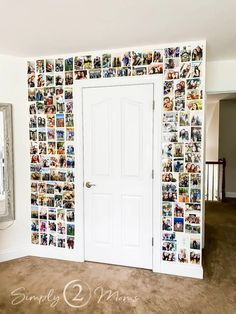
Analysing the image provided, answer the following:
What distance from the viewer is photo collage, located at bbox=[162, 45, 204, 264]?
2518 mm

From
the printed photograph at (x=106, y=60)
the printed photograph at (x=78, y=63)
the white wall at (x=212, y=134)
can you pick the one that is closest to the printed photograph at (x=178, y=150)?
the printed photograph at (x=106, y=60)

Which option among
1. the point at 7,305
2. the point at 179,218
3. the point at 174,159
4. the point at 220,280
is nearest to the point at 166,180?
the point at 174,159

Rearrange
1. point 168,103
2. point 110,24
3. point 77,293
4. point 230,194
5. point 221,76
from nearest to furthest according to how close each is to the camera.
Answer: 1. point 110,24
2. point 77,293
3. point 168,103
4. point 221,76
5. point 230,194

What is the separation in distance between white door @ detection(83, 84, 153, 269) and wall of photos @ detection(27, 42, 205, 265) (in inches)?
6.6

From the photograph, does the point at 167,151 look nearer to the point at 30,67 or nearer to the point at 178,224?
the point at 178,224

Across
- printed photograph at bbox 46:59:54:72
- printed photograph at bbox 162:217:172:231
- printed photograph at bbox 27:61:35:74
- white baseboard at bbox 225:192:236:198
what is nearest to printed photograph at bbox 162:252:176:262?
printed photograph at bbox 162:217:172:231

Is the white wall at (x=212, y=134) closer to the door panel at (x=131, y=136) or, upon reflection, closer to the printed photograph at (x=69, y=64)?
the door panel at (x=131, y=136)

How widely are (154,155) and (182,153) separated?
0.28 meters

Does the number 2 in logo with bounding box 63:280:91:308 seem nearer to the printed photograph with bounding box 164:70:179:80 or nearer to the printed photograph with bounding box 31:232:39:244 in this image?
the printed photograph with bounding box 31:232:39:244

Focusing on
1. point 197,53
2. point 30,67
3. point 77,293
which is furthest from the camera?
point 30,67

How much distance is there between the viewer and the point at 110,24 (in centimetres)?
207

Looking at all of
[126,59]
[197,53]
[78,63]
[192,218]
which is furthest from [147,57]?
[192,218]

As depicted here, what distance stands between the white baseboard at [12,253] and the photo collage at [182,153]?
1.68 m

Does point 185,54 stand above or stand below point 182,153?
above
